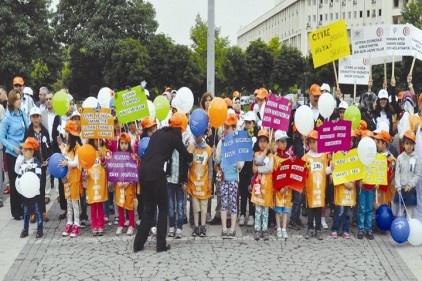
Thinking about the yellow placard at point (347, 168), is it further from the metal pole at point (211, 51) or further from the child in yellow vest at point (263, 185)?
the metal pole at point (211, 51)

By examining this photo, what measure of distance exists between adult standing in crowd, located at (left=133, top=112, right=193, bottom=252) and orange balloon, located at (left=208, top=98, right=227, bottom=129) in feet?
2.15

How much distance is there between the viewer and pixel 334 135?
310 inches

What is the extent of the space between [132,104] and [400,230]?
446cm

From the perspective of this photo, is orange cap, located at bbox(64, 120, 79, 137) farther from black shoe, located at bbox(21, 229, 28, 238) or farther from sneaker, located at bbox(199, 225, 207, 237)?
sneaker, located at bbox(199, 225, 207, 237)

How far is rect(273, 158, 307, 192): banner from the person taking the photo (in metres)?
8.01

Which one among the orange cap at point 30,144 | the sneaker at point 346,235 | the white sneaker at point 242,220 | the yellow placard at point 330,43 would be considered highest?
the yellow placard at point 330,43

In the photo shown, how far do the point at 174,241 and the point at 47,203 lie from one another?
376cm

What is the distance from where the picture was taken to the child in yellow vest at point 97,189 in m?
8.30

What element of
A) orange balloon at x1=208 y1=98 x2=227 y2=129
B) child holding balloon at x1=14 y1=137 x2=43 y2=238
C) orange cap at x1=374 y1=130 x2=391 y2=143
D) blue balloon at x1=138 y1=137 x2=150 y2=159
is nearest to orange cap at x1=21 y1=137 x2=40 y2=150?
child holding balloon at x1=14 y1=137 x2=43 y2=238

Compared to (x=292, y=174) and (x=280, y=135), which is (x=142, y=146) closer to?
(x=280, y=135)

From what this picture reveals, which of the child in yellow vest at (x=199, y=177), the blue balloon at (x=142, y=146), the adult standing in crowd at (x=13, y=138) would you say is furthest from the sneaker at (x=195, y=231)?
the adult standing in crowd at (x=13, y=138)

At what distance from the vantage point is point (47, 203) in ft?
35.1

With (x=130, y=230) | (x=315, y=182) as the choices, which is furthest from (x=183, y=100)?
(x=315, y=182)

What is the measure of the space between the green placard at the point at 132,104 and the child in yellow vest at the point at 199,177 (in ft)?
3.13
